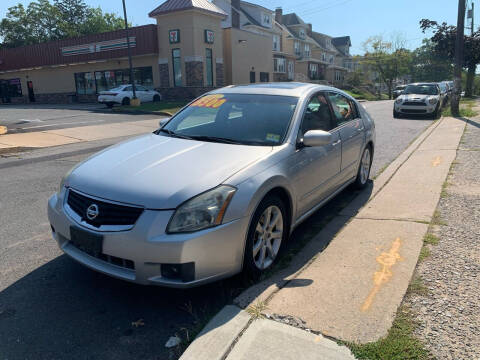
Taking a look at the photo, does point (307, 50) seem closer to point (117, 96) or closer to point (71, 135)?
point (117, 96)

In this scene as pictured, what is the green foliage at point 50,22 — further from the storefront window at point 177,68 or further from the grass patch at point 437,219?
the grass patch at point 437,219

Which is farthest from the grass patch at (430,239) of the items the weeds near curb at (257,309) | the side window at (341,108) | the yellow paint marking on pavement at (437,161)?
the yellow paint marking on pavement at (437,161)

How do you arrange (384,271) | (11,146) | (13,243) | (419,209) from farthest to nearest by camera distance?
(11,146) < (419,209) < (13,243) < (384,271)

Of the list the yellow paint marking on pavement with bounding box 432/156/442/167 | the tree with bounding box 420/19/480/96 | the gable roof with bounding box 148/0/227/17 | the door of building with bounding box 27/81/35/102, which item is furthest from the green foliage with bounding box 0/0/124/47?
the yellow paint marking on pavement with bounding box 432/156/442/167

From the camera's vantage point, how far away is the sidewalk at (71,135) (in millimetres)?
11336

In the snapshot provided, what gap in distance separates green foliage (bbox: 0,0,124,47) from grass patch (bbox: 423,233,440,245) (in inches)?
2736

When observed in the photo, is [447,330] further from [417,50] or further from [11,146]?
[417,50]

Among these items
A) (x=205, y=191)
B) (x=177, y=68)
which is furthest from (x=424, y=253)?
(x=177, y=68)

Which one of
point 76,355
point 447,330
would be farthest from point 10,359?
point 447,330

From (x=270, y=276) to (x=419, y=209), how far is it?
2422mm

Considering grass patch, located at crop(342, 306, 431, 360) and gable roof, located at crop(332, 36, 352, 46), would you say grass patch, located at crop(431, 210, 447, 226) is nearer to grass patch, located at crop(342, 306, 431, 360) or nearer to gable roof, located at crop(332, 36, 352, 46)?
grass patch, located at crop(342, 306, 431, 360)

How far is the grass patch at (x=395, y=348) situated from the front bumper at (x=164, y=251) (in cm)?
101

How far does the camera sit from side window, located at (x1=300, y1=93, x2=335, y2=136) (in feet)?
13.5

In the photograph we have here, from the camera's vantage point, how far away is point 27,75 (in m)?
39.9
